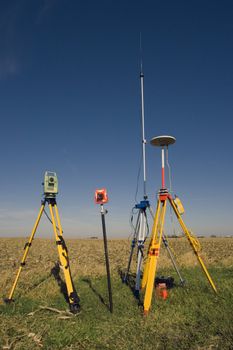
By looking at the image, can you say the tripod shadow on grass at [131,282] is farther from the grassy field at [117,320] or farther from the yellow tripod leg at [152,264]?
the yellow tripod leg at [152,264]

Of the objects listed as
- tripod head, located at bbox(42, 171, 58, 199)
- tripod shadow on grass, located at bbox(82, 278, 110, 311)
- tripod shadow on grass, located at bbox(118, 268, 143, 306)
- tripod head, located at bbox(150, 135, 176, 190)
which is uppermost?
tripod head, located at bbox(150, 135, 176, 190)

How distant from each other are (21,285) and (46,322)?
3896 millimetres

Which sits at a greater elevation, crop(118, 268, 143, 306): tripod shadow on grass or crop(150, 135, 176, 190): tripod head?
crop(150, 135, 176, 190): tripod head

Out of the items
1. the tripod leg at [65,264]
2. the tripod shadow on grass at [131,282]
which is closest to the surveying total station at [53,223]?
the tripod leg at [65,264]

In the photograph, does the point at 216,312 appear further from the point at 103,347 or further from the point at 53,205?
the point at 53,205

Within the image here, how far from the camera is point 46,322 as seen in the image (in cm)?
586

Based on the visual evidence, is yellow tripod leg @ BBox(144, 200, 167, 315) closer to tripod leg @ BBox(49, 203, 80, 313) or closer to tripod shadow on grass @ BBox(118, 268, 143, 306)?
tripod shadow on grass @ BBox(118, 268, 143, 306)

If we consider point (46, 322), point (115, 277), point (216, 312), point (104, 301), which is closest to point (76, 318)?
point (46, 322)

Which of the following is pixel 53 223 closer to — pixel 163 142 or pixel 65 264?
pixel 65 264

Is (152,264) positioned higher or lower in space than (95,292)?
higher

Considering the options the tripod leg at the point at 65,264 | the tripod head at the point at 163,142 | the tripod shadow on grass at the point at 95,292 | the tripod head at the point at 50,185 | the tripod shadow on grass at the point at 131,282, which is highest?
the tripod head at the point at 163,142

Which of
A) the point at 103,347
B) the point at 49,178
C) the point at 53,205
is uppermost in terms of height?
the point at 49,178

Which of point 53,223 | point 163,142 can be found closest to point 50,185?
point 53,223

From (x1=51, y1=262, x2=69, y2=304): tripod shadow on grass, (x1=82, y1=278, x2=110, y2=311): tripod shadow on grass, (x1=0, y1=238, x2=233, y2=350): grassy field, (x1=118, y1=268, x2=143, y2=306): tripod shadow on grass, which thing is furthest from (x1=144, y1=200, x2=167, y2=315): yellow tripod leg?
(x1=51, y1=262, x2=69, y2=304): tripod shadow on grass
